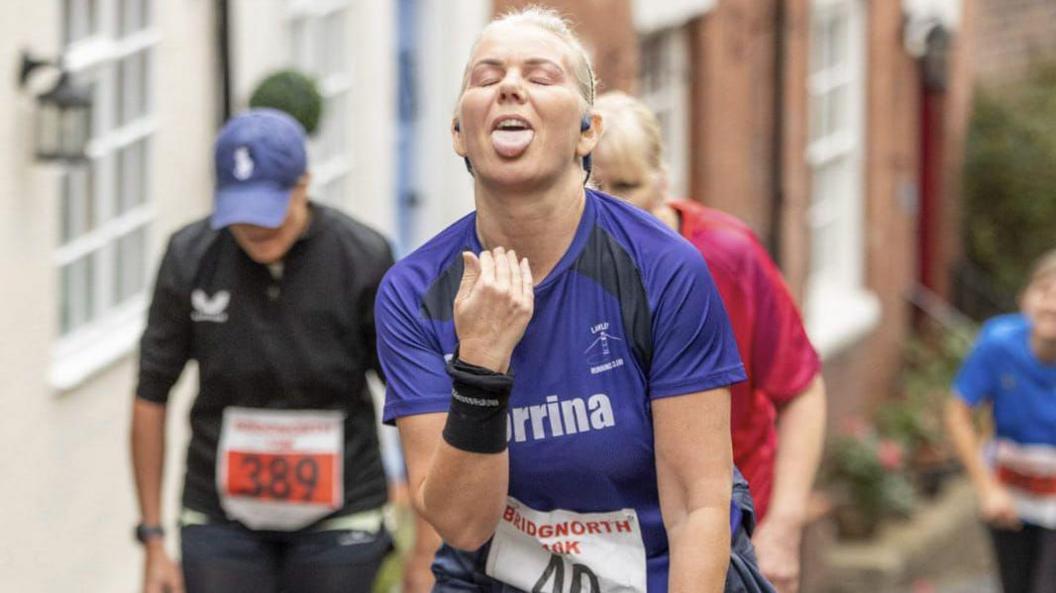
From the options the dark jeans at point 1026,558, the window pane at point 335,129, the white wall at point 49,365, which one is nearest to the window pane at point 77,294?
the white wall at point 49,365

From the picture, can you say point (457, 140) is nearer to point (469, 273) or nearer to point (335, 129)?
point (469, 273)

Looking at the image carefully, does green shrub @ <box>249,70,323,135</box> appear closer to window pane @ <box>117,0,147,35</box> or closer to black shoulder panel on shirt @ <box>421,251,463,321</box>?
window pane @ <box>117,0,147,35</box>

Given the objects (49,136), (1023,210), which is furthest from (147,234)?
(1023,210)

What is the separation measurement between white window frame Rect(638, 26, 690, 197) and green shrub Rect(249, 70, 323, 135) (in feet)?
15.7

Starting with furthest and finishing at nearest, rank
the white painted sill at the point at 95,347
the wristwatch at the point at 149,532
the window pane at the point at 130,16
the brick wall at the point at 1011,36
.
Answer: the brick wall at the point at 1011,36 < the window pane at the point at 130,16 < the white painted sill at the point at 95,347 < the wristwatch at the point at 149,532

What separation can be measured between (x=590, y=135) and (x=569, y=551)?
733 millimetres

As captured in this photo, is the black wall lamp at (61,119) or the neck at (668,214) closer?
the neck at (668,214)

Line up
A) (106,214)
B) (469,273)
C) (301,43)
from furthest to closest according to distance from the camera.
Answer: (301,43), (106,214), (469,273)

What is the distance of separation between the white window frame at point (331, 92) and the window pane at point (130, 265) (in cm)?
130

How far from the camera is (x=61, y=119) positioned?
24.6 ft

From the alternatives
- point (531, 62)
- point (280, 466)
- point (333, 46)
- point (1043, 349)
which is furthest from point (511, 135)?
point (333, 46)

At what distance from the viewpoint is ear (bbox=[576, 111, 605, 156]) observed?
13.4 ft

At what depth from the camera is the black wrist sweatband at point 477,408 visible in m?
3.78

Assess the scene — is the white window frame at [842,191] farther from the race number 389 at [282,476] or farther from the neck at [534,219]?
the neck at [534,219]
